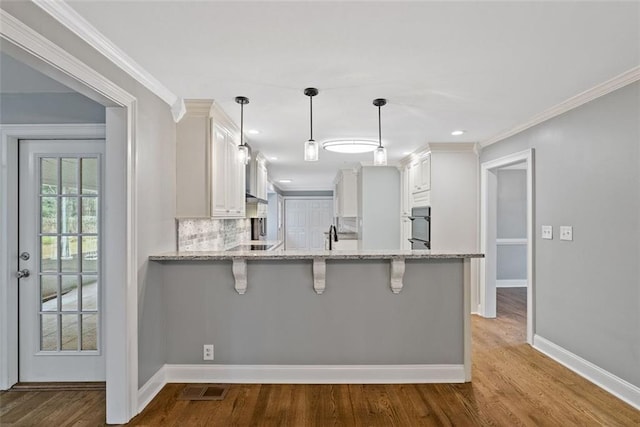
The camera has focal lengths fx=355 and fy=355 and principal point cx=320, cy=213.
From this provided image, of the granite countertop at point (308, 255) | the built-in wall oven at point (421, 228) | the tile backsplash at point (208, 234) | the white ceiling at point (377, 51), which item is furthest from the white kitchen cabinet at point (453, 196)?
the tile backsplash at point (208, 234)

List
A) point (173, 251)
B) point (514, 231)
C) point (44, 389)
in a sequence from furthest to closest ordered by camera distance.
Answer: point (514, 231) < point (173, 251) < point (44, 389)

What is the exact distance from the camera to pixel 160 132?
270cm

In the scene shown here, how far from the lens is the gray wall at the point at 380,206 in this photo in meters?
6.29

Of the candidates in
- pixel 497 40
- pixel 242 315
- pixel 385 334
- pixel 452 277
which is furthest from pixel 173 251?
pixel 497 40

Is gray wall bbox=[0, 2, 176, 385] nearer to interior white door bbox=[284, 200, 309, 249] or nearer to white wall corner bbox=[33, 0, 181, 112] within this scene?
white wall corner bbox=[33, 0, 181, 112]

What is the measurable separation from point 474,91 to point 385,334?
2.00 metres

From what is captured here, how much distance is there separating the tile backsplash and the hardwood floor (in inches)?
47.9

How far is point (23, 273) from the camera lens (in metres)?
2.70

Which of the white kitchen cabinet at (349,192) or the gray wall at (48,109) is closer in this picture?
the gray wall at (48,109)

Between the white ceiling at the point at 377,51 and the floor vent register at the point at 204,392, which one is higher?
the white ceiling at the point at 377,51

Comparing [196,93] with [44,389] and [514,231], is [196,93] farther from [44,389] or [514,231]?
[514,231]

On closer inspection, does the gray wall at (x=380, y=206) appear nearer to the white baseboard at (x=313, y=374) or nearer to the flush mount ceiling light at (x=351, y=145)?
the flush mount ceiling light at (x=351, y=145)

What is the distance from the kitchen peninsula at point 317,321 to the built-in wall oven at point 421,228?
2.03 m

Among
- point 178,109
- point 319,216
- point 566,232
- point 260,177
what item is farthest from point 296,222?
point 566,232
